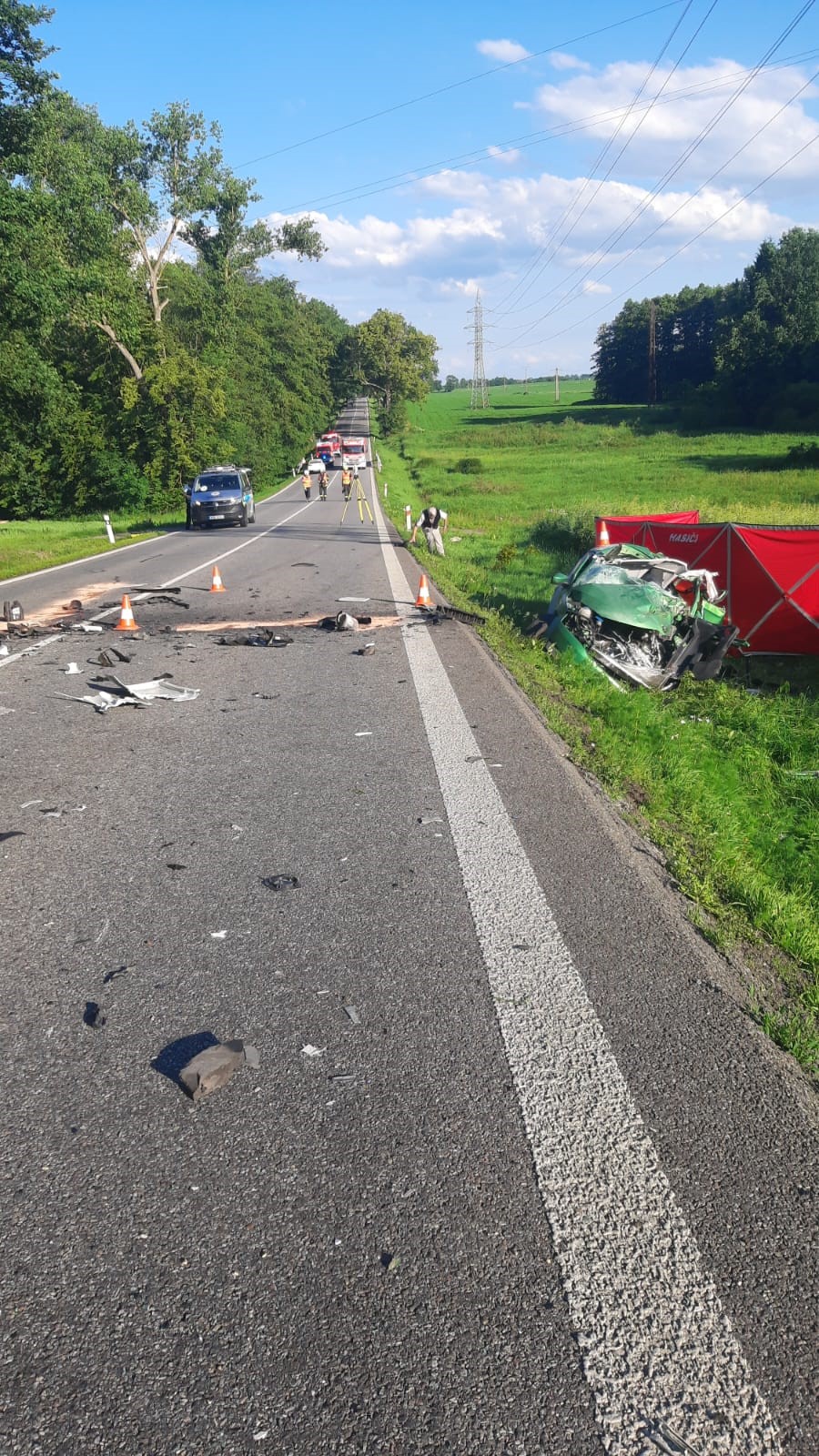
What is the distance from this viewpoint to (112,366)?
46.7m

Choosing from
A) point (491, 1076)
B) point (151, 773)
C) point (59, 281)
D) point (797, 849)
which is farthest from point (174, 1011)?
point (59, 281)

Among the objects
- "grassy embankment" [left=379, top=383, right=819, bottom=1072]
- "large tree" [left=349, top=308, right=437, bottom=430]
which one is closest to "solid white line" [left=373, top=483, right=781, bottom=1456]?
"grassy embankment" [left=379, top=383, right=819, bottom=1072]

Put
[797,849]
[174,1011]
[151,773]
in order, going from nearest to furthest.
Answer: [174,1011] < [151,773] < [797,849]

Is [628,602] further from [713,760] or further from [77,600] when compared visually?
[77,600]

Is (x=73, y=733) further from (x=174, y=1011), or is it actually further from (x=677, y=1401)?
(x=677, y=1401)

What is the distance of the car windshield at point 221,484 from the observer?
31562 millimetres

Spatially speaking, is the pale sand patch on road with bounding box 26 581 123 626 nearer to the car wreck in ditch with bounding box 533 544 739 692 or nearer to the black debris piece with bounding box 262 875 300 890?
the car wreck in ditch with bounding box 533 544 739 692

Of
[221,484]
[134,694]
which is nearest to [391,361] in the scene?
[221,484]

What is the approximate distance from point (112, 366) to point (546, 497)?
22073mm

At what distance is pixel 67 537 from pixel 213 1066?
30167 millimetres

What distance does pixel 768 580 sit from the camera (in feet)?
40.5

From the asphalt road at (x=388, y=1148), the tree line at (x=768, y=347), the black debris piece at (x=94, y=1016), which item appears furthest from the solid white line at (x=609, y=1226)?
the tree line at (x=768, y=347)

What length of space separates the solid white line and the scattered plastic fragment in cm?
83

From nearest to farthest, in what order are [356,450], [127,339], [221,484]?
[221,484]
[127,339]
[356,450]
